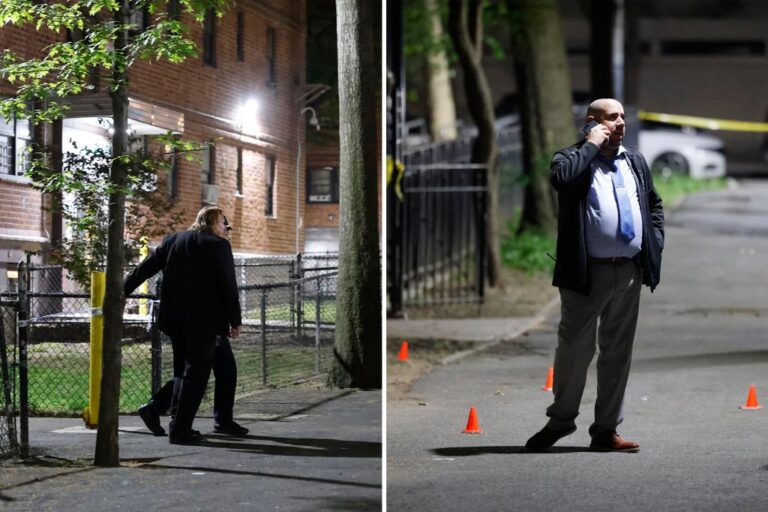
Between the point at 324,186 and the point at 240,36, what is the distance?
2.32ft

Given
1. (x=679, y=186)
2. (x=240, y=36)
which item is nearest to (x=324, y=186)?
(x=240, y=36)

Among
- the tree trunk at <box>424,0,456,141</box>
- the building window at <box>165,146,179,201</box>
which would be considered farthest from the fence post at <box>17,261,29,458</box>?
the tree trunk at <box>424,0,456,141</box>

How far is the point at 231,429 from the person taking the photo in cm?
663

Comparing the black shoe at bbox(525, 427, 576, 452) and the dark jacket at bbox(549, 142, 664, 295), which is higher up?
the dark jacket at bbox(549, 142, 664, 295)

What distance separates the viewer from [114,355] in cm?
645

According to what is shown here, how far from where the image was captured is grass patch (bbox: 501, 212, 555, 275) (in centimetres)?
2167

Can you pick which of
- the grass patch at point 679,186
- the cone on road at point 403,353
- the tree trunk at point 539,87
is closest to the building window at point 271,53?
the cone on road at point 403,353

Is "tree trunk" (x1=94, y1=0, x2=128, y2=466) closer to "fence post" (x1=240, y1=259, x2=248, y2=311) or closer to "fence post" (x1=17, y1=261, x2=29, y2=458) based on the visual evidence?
"fence post" (x1=17, y1=261, x2=29, y2=458)

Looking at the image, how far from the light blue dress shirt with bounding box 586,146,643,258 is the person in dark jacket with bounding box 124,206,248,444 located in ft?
7.21

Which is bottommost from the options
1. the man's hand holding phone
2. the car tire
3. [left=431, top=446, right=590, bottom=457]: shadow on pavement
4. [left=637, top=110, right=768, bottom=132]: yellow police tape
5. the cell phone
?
[left=431, top=446, right=590, bottom=457]: shadow on pavement

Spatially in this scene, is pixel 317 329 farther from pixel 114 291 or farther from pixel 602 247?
pixel 602 247

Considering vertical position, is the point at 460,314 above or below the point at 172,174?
below

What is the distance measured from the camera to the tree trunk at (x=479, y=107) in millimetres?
19609

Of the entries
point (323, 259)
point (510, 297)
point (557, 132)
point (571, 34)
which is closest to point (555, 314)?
point (510, 297)
